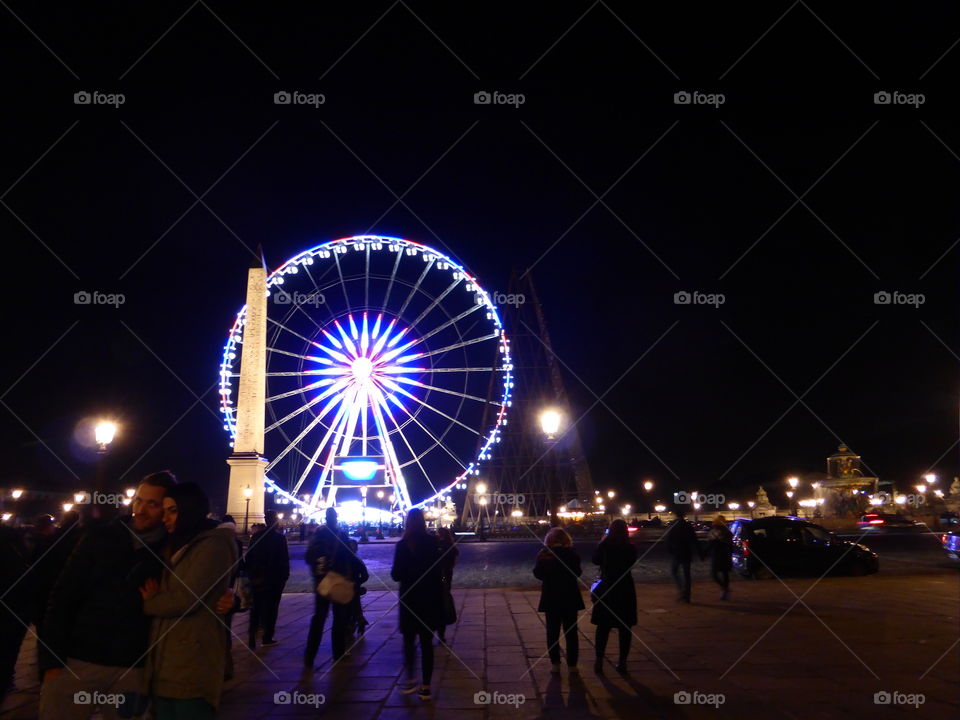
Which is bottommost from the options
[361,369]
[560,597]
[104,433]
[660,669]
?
[660,669]

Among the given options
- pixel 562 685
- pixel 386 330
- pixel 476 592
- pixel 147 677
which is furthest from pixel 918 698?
pixel 386 330

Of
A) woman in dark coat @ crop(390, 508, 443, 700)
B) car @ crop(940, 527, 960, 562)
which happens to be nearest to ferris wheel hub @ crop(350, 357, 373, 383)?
car @ crop(940, 527, 960, 562)

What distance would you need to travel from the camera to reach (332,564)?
915 centimetres

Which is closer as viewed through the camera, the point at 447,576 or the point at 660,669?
the point at 660,669

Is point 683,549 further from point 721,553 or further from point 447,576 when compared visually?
point 447,576

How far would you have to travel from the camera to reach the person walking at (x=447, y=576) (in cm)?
914

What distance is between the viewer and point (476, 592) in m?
16.8

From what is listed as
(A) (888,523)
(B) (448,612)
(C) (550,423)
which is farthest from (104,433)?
(A) (888,523)

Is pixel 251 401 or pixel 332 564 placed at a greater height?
pixel 251 401

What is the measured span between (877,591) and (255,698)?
12.9 m

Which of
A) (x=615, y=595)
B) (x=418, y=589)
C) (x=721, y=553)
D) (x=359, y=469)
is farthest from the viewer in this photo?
(x=359, y=469)

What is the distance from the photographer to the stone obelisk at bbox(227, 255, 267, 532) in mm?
33875

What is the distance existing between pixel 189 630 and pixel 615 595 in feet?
19.3

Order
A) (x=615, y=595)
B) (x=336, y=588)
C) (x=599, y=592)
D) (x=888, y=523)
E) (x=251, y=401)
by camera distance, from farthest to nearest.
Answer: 1. (x=888, y=523)
2. (x=251, y=401)
3. (x=599, y=592)
4. (x=615, y=595)
5. (x=336, y=588)
